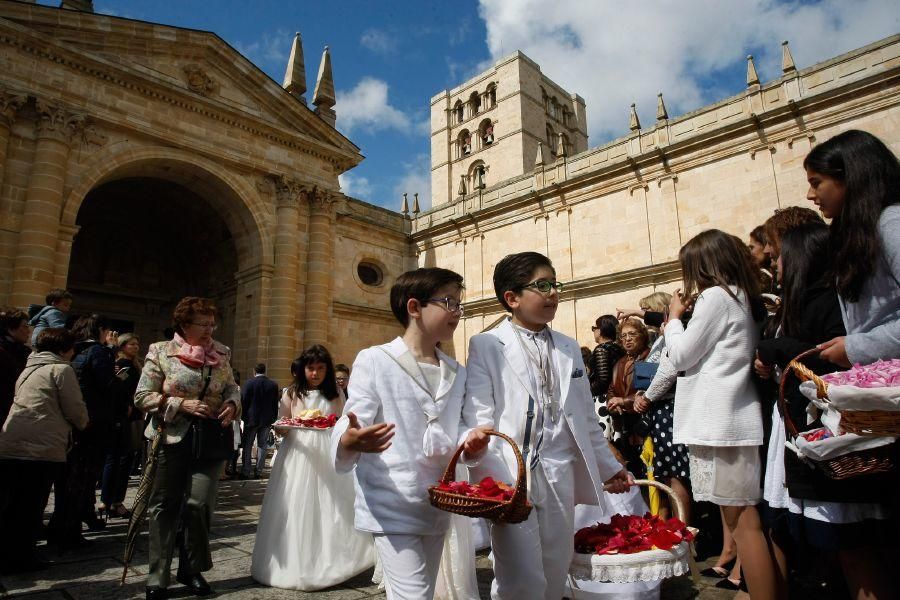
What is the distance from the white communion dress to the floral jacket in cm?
74

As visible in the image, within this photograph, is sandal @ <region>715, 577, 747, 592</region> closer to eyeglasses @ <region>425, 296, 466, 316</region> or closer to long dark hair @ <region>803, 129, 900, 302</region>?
long dark hair @ <region>803, 129, 900, 302</region>

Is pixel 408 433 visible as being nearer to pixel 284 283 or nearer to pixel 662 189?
pixel 284 283

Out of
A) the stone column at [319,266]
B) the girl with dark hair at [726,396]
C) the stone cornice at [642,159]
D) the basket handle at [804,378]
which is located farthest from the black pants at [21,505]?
the stone cornice at [642,159]

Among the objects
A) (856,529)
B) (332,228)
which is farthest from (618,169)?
(856,529)

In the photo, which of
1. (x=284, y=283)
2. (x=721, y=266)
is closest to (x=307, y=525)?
(x=721, y=266)

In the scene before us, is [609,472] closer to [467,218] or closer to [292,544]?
[292,544]

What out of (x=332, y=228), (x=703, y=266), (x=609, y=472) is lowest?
(x=609, y=472)

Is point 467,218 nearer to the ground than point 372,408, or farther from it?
farther from it

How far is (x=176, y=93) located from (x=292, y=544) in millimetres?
14476

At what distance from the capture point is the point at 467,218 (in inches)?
801

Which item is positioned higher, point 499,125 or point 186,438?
point 499,125

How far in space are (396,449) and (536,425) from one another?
0.61m

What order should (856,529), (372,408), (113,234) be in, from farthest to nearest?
(113,234), (372,408), (856,529)

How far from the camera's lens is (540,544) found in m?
2.07
